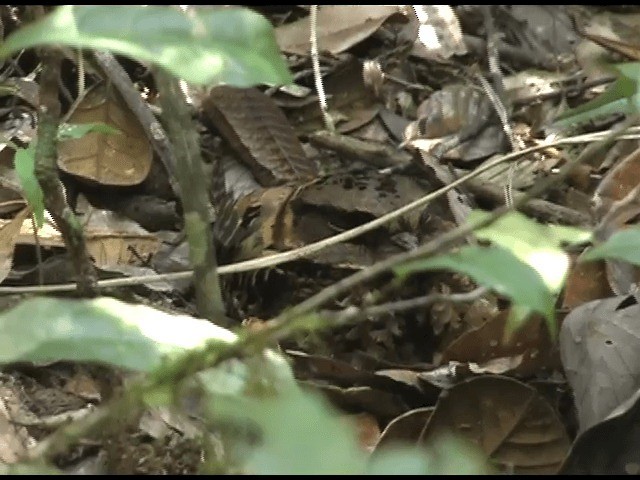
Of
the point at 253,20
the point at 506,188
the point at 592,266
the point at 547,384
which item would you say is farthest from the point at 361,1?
the point at 253,20

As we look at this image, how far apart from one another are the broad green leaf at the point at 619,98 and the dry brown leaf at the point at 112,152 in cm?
78

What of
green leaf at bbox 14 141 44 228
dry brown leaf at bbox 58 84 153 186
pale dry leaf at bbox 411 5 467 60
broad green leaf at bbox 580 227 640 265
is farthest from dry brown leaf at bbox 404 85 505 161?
broad green leaf at bbox 580 227 640 265

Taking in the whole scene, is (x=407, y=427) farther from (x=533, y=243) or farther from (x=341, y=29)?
(x=341, y=29)

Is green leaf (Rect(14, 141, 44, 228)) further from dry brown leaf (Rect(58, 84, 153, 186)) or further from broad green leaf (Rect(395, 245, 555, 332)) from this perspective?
dry brown leaf (Rect(58, 84, 153, 186))

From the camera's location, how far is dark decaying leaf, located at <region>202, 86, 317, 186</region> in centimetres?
168

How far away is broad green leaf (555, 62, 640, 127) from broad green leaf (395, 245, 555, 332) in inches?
12.2

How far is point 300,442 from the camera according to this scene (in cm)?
47

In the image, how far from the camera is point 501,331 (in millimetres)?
1183

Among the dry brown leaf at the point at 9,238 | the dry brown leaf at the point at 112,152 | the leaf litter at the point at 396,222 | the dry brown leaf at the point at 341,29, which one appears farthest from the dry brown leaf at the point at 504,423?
the dry brown leaf at the point at 341,29

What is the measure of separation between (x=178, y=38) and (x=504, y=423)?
0.58 m

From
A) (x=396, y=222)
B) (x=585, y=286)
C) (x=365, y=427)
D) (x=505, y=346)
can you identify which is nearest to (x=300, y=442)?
(x=365, y=427)

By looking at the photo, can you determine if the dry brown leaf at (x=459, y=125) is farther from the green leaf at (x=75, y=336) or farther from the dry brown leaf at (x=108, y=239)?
the green leaf at (x=75, y=336)

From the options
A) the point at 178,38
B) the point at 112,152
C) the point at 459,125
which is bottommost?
the point at 459,125

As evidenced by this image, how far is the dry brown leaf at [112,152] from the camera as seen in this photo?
1.64 m
